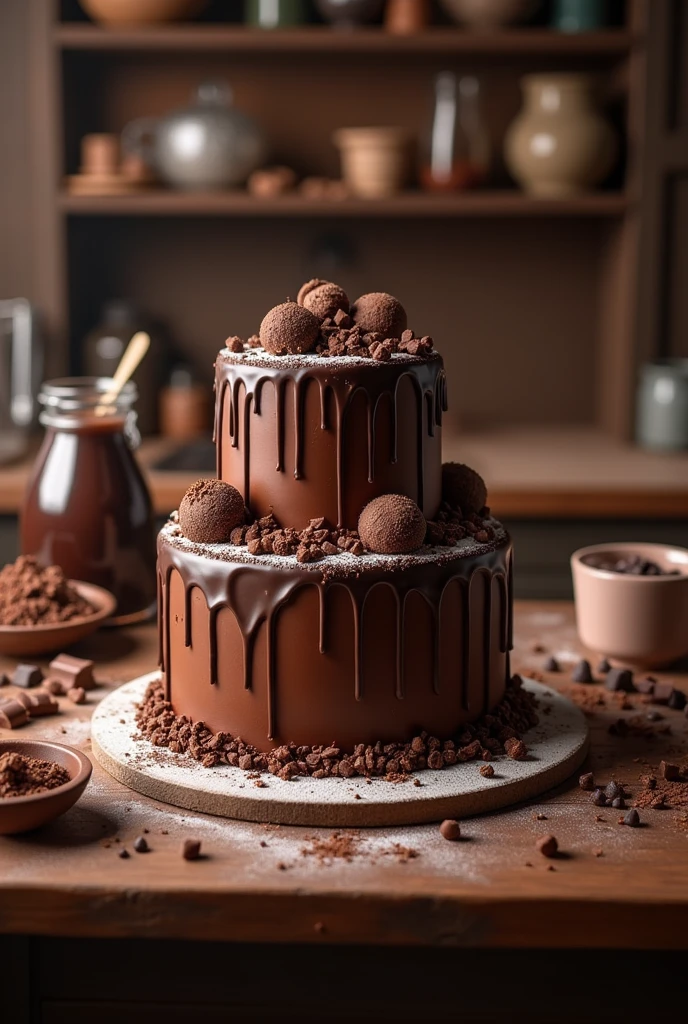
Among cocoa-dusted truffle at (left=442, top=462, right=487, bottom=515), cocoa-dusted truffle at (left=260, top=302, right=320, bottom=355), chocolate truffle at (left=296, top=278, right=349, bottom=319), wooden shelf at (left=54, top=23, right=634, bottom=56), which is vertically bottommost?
cocoa-dusted truffle at (left=442, top=462, right=487, bottom=515)

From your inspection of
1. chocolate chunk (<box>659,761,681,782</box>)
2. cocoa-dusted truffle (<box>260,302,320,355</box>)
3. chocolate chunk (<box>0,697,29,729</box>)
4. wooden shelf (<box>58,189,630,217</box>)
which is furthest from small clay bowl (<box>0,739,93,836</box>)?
wooden shelf (<box>58,189,630,217</box>)

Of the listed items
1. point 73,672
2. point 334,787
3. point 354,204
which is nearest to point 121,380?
point 73,672

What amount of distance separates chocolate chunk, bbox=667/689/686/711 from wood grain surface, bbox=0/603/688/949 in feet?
1.14

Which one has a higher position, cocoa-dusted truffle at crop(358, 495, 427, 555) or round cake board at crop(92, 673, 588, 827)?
cocoa-dusted truffle at crop(358, 495, 427, 555)

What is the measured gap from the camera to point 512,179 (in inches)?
140

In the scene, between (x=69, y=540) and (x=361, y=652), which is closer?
(x=361, y=652)

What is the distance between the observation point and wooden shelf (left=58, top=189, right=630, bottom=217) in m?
3.21

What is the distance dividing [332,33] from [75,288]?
1.00 meters

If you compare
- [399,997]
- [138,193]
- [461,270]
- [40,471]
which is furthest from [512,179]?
[399,997]

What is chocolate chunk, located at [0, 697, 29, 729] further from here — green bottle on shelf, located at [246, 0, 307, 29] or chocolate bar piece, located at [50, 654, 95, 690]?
green bottle on shelf, located at [246, 0, 307, 29]

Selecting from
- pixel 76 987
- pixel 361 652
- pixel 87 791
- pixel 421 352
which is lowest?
pixel 76 987

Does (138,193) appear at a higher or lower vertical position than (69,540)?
higher

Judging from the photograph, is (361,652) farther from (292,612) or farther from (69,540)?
(69,540)

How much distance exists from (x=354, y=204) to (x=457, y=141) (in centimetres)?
35
